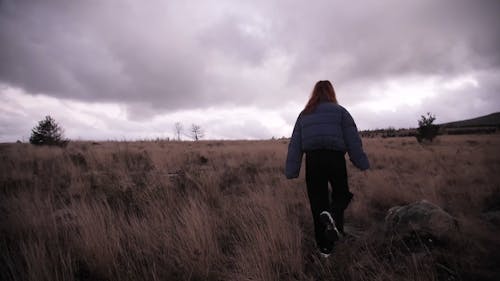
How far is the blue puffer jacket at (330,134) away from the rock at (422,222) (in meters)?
0.89

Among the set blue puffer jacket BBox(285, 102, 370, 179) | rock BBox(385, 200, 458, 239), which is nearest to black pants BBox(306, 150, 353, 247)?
blue puffer jacket BBox(285, 102, 370, 179)

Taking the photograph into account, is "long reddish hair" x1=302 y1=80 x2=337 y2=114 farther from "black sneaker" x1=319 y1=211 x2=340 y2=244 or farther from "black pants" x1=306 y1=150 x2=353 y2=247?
"black sneaker" x1=319 y1=211 x2=340 y2=244

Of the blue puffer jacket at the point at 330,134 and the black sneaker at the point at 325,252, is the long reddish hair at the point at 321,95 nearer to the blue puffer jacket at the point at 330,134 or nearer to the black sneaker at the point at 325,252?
the blue puffer jacket at the point at 330,134

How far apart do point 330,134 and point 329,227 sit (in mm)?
1064

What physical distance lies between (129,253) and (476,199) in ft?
20.6

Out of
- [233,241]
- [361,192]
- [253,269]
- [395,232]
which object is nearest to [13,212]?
[233,241]

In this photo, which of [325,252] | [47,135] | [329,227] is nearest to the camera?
[329,227]

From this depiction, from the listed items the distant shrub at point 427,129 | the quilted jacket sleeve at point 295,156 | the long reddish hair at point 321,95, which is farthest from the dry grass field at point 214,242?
the distant shrub at point 427,129

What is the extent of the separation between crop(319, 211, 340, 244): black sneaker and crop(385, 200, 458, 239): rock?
915 millimetres

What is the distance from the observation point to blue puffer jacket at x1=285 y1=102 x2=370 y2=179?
9.34 ft

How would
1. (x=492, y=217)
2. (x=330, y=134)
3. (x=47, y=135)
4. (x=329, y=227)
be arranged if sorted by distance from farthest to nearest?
(x=47, y=135) < (x=492, y=217) < (x=330, y=134) < (x=329, y=227)

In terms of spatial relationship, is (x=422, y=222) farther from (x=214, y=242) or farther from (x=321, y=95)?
(x=214, y=242)

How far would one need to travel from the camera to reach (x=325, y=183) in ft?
9.45

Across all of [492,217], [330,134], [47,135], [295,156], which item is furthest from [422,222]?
[47,135]
